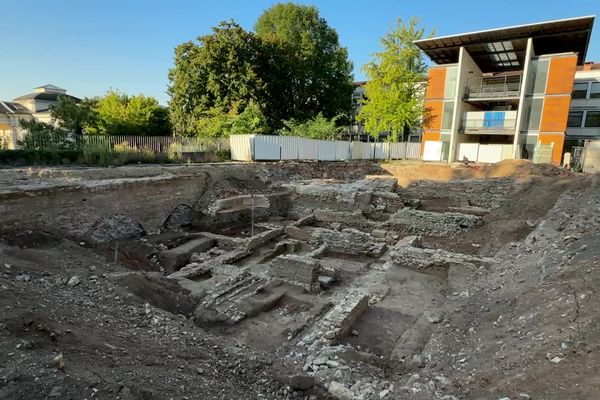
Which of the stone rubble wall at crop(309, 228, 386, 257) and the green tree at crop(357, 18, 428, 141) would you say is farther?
the green tree at crop(357, 18, 428, 141)

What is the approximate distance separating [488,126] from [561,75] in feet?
17.1

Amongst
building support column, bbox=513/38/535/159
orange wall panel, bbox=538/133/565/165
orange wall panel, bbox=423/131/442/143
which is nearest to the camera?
orange wall panel, bbox=538/133/565/165

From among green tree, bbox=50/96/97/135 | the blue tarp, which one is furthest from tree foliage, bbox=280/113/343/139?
green tree, bbox=50/96/97/135

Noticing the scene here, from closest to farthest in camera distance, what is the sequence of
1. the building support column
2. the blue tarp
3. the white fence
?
the white fence
the building support column
the blue tarp

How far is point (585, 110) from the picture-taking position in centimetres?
3145

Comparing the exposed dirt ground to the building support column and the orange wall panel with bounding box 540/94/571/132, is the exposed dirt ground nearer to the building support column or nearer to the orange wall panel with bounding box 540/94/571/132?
the building support column

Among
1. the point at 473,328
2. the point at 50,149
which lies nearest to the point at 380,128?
the point at 50,149

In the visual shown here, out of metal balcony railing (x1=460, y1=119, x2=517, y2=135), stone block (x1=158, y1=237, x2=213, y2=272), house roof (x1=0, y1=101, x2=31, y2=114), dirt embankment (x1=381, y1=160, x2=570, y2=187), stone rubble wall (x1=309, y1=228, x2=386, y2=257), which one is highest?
house roof (x1=0, y1=101, x2=31, y2=114)

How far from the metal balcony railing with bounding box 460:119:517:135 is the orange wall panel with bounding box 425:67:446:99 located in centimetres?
292

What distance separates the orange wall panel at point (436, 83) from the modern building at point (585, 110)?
540 inches

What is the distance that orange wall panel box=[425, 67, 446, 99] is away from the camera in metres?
27.2

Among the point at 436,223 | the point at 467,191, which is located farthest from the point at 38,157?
the point at 467,191

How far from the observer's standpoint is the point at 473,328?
5.13 metres

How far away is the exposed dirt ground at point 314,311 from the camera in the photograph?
10.7 feet
